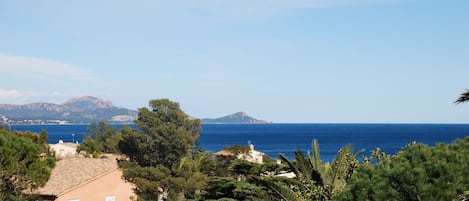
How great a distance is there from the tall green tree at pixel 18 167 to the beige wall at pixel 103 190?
1085 cm

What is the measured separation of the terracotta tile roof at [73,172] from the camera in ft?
116

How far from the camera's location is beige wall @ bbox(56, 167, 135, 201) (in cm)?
3591

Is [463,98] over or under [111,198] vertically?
over

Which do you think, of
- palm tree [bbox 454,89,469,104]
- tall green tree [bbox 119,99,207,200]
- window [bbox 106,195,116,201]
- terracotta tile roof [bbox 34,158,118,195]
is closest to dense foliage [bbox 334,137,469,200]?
palm tree [bbox 454,89,469,104]

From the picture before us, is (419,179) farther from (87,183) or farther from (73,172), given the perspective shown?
(73,172)

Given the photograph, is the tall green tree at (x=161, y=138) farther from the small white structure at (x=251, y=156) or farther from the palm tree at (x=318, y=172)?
the palm tree at (x=318, y=172)

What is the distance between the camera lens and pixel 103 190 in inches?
1494

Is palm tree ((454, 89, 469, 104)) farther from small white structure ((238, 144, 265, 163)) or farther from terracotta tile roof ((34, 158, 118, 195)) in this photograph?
small white structure ((238, 144, 265, 163))

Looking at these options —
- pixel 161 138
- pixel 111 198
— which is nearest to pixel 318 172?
pixel 111 198

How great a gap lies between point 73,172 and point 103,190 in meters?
2.34

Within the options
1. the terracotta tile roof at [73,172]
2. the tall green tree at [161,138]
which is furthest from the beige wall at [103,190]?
the tall green tree at [161,138]

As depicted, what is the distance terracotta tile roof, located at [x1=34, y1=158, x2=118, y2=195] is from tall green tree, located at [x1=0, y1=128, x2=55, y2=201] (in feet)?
31.7

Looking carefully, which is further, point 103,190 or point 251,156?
point 251,156

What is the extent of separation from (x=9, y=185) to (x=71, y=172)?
46.8 ft
